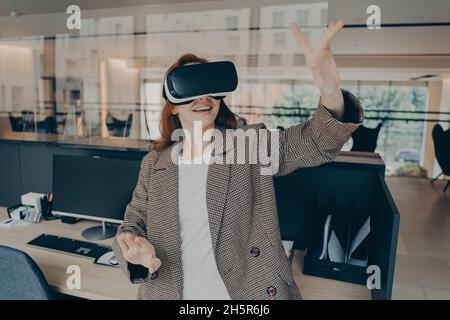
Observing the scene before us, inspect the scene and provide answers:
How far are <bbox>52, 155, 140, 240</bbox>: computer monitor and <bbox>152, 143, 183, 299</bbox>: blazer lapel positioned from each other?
64 centimetres

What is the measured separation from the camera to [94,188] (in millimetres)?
1891

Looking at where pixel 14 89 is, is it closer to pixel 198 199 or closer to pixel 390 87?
pixel 198 199

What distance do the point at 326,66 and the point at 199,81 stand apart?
1.23ft

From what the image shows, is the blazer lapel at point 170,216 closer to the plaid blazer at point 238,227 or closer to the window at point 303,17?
the plaid blazer at point 238,227

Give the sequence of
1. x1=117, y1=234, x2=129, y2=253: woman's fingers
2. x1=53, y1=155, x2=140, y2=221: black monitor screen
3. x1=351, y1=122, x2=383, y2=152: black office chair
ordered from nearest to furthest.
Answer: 1. x1=117, y1=234, x2=129, y2=253: woman's fingers
2. x1=53, y1=155, x2=140, y2=221: black monitor screen
3. x1=351, y1=122, x2=383, y2=152: black office chair

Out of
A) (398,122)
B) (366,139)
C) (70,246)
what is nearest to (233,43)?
(366,139)

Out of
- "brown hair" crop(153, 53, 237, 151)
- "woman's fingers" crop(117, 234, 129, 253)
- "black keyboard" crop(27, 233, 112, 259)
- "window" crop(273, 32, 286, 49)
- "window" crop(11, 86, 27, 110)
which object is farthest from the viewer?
"window" crop(11, 86, 27, 110)

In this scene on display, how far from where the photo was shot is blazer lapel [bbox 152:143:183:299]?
45.5 inches

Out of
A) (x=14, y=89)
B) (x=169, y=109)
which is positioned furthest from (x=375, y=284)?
(x=14, y=89)

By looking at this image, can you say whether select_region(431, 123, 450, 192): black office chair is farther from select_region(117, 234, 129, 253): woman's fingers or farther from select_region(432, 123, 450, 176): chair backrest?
select_region(117, 234, 129, 253): woman's fingers

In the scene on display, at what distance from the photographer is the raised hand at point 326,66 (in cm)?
95

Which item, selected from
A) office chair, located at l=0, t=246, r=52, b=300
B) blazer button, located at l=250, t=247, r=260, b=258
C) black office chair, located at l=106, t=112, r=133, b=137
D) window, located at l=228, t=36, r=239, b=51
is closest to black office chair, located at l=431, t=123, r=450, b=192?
window, located at l=228, t=36, r=239, b=51

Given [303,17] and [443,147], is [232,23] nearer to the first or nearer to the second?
[303,17]

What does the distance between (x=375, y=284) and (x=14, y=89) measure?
36.7 feet
